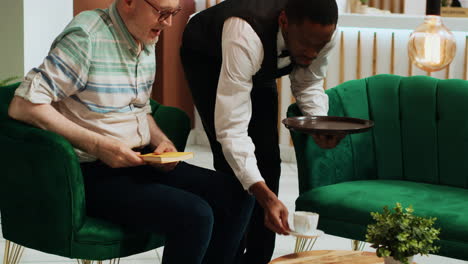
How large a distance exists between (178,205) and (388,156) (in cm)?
126

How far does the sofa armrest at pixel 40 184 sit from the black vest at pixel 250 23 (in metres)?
0.72

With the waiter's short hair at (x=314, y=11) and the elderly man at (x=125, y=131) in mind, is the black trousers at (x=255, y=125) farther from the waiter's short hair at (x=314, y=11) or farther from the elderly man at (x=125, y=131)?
the waiter's short hair at (x=314, y=11)

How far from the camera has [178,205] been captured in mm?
2273

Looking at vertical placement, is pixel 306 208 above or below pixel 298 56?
below

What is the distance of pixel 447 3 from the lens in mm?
5516


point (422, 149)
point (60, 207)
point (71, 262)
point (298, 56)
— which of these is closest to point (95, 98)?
point (60, 207)

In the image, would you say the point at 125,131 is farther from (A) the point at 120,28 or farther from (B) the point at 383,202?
(B) the point at 383,202

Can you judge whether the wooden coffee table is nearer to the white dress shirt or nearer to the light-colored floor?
the white dress shirt

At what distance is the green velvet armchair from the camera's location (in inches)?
90.4

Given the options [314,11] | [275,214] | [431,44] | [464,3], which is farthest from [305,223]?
[464,3]

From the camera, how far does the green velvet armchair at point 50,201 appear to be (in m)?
2.29

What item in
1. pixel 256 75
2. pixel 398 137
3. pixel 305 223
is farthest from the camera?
pixel 398 137

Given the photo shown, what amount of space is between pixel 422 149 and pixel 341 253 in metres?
1.04

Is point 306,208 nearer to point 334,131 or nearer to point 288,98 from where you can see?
point 334,131
